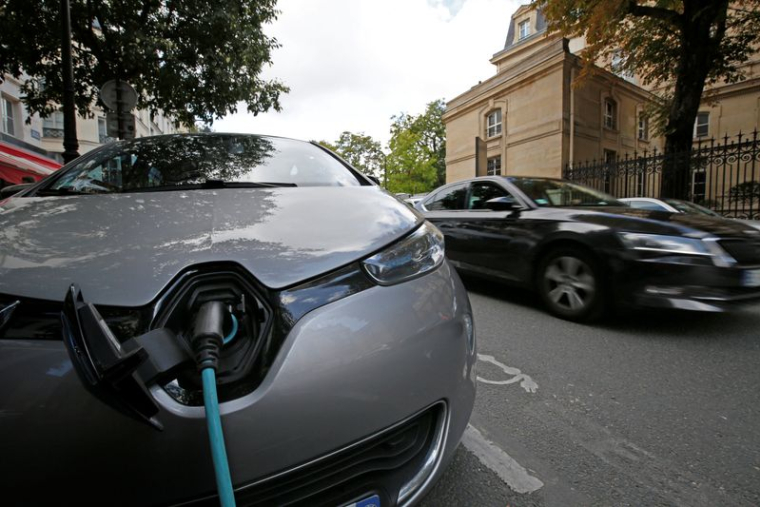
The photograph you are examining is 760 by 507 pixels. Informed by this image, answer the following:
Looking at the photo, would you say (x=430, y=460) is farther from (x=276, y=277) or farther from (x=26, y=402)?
(x=26, y=402)

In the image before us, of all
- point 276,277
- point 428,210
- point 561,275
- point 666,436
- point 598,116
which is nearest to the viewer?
point 276,277

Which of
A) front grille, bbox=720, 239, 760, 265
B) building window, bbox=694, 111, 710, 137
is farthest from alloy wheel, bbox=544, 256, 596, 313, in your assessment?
building window, bbox=694, 111, 710, 137

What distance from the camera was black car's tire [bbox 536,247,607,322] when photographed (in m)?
3.32

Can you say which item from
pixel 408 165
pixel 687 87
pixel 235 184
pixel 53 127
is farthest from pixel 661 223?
pixel 408 165

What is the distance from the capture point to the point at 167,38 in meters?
8.89

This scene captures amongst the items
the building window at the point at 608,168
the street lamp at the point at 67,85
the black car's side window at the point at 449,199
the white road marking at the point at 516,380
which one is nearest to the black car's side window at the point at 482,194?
the black car's side window at the point at 449,199

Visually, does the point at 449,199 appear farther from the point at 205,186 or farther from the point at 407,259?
the point at 407,259

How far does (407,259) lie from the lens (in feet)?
4.24

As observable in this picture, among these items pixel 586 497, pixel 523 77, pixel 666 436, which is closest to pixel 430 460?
pixel 586 497

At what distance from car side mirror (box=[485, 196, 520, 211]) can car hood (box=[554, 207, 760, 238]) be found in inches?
24.2

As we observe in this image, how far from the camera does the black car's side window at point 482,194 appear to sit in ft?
14.9

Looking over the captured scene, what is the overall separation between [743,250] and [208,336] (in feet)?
12.6

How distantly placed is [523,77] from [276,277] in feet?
73.4

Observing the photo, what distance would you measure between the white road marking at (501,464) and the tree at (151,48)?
9.78 metres
